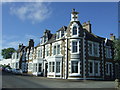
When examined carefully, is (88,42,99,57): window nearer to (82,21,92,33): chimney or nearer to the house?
(82,21,92,33): chimney

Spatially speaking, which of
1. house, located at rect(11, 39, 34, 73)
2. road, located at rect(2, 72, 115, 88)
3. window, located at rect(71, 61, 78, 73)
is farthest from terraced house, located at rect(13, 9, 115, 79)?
house, located at rect(11, 39, 34, 73)

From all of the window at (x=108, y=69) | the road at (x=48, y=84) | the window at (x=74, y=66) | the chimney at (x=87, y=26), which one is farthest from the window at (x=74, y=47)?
the window at (x=108, y=69)

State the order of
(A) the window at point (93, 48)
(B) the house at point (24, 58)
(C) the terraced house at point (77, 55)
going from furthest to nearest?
(B) the house at point (24, 58) → (A) the window at point (93, 48) → (C) the terraced house at point (77, 55)

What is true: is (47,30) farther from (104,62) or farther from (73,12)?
(104,62)

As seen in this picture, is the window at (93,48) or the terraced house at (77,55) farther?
the window at (93,48)

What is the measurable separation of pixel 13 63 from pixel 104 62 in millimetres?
35098

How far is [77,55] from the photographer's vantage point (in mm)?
26625

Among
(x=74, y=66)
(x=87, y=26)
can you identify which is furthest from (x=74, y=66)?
(x=87, y=26)

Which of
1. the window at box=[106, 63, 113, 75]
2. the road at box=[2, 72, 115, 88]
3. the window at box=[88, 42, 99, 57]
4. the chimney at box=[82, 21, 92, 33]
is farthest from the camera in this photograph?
the chimney at box=[82, 21, 92, 33]

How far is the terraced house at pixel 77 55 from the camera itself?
2664 cm

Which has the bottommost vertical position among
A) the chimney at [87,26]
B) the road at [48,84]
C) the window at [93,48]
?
the road at [48,84]

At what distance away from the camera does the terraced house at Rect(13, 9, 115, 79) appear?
1049 inches

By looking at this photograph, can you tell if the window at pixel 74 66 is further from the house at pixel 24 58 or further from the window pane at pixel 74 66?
the house at pixel 24 58

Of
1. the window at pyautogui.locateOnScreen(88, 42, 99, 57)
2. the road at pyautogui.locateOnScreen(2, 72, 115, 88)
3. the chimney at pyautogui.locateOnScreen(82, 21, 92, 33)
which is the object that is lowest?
the road at pyautogui.locateOnScreen(2, 72, 115, 88)
